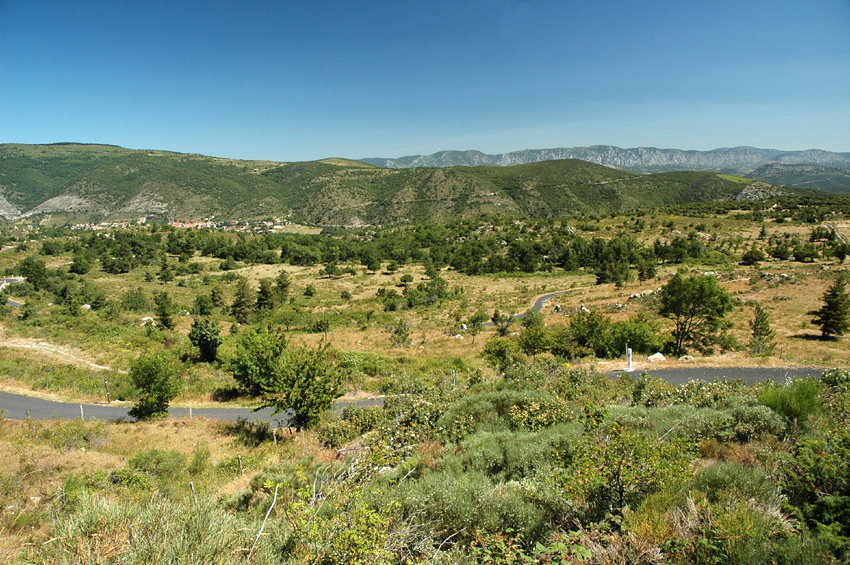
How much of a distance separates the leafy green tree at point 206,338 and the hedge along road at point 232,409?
8319 mm

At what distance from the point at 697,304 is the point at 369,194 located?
17552cm

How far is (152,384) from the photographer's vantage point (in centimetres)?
1540

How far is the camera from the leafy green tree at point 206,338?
2595cm

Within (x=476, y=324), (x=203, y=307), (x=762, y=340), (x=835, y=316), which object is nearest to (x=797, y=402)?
(x=762, y=340)

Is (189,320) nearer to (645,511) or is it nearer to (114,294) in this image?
(114,294)

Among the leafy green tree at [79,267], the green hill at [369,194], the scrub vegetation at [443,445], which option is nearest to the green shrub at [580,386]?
the scrub vegetation at [443,445]

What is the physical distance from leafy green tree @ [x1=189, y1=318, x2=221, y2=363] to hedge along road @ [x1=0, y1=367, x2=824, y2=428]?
8.32 m

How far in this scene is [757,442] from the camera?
20.2ft

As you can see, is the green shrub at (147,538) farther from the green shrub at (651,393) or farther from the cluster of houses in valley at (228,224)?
the cluster of houses in valley at (228,224)

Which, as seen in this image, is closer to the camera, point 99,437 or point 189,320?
point 99,437

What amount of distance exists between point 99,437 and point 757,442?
16.4 metres

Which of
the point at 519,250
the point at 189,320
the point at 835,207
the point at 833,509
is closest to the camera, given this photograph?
the point at 833,509

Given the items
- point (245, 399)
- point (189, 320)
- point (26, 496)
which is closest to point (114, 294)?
point (189, 320)

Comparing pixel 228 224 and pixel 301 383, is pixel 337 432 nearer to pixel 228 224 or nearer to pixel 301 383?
pixel 301 383
